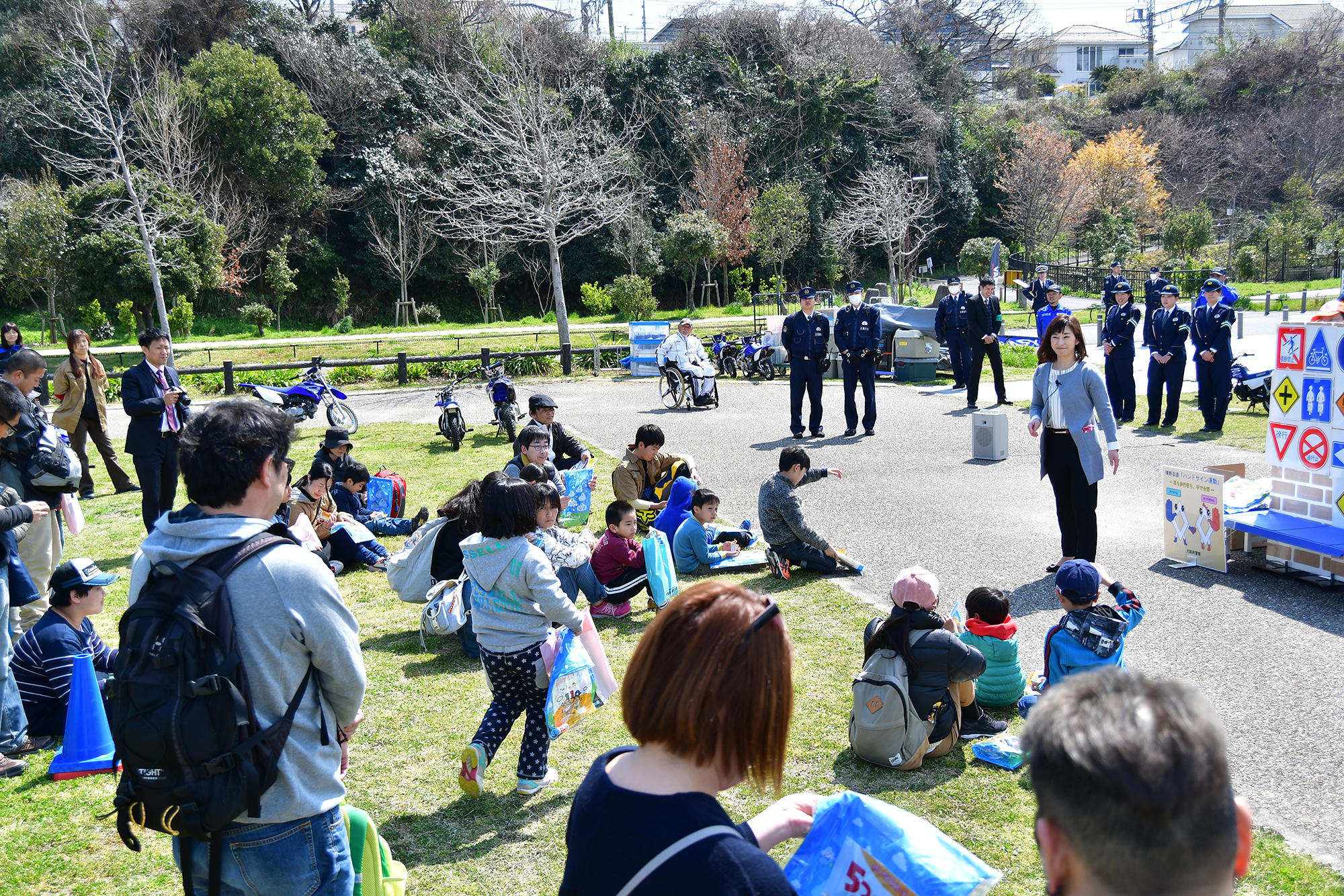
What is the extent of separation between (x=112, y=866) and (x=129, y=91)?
37.2 metres

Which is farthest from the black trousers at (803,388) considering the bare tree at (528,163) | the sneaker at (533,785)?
the bare tree at (528,163)

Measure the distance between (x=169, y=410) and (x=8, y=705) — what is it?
14.9 feet

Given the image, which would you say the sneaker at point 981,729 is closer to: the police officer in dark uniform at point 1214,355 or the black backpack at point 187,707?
the black backpack at point 187,707

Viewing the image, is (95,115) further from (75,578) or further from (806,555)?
(806,555)

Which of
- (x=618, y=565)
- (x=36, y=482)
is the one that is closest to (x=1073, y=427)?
(x=618, y=565)

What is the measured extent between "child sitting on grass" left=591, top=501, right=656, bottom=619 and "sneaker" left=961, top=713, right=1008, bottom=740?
260cm

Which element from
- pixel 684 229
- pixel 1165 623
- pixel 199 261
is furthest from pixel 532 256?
pixel 1165 623

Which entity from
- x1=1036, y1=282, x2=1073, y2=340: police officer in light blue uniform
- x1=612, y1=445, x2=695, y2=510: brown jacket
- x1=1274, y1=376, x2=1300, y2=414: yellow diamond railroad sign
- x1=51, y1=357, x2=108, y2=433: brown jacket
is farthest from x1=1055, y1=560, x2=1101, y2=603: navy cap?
x1=51, y1=357, x2=108, y2=433: brown jacket

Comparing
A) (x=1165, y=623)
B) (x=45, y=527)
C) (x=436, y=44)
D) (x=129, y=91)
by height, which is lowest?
(x=1165, y=623)

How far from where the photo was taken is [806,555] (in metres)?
7.35

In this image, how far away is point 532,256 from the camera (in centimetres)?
3772

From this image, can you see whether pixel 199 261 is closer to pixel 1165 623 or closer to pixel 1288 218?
pixel 1165 623

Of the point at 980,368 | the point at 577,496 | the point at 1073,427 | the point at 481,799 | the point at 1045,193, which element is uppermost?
the point at 1045,193

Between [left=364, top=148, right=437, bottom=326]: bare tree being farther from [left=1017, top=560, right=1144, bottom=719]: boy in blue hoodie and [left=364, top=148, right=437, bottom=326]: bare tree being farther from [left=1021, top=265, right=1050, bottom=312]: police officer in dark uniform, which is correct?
[left=1017, top=560, right=1144, bottom=719]: boy in blue hoodie
